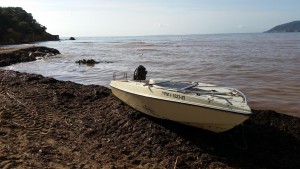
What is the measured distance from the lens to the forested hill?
80738 millimetres

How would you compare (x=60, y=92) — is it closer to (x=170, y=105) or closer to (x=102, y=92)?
(x=102, y=92)

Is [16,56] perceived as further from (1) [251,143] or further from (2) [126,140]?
(1) [251,143]

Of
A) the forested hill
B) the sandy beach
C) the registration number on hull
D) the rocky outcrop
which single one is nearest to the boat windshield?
the registration number on hull

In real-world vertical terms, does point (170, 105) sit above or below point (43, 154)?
above

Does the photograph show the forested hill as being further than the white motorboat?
Yes

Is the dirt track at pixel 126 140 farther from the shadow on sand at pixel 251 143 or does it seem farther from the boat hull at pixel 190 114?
the boat hull at pixel 190 114

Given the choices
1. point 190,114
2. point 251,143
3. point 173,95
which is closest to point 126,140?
point 173,95

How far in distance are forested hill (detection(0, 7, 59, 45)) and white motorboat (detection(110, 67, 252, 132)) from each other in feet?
233

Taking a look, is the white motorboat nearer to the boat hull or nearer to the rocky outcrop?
the boat hull

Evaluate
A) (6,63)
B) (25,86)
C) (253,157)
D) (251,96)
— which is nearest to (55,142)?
(253,157)

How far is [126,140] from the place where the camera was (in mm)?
8531

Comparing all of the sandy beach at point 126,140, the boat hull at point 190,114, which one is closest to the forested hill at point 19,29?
the sandy beach at point 126,140

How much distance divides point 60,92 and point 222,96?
674cm

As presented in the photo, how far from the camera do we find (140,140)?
844cm
